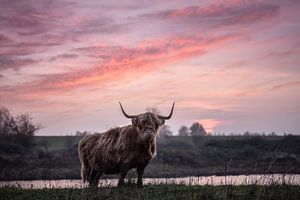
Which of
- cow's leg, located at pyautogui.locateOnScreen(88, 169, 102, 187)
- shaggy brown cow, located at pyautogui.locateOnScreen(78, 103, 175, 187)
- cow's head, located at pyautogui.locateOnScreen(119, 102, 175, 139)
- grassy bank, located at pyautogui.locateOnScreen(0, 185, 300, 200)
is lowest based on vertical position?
grassy bank, located at pyautogui.locateOnScreen(0, 185, 300, 200)

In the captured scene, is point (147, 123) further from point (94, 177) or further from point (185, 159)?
point (185, 159)

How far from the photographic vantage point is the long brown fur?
42.7 ft

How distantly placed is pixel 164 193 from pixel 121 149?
2.17m

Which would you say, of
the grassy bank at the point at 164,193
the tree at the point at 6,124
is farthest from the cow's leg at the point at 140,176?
the tree at the point at 6,124

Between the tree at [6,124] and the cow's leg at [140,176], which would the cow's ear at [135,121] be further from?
the tree at [6,124]

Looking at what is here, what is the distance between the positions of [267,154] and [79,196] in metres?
50.5

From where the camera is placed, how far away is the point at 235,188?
1293 centimetres

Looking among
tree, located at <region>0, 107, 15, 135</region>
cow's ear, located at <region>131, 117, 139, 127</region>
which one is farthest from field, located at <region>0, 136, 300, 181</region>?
cow's ear, located at <region>131, 117, 139, 127</region>

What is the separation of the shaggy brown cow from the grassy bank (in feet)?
2.72

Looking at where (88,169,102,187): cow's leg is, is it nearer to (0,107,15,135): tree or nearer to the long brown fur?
the long brown fur

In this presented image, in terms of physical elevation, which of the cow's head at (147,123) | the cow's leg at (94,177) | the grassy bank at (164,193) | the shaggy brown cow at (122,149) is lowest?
the grassy bank at (164,193)

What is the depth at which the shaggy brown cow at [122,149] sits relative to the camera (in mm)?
12969

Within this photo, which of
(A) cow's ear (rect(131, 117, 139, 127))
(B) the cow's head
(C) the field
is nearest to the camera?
(B) the cow's head

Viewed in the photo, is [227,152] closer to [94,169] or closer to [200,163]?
[200,163]
